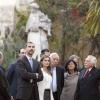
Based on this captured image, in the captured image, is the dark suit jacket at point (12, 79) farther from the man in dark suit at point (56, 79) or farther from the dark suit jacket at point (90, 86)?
the dark suit jacket at point (90, 86)

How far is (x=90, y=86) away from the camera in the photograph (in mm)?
10734

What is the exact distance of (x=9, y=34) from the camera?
2448cm

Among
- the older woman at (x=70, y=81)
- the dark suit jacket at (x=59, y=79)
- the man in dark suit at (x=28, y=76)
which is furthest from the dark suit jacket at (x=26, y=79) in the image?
the older woman at (x=70, y=81)

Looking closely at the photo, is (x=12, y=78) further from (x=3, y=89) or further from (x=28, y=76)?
(x=3, y=89)

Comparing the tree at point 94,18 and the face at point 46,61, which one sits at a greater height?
the tree at point 94,18

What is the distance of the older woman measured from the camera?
11211 mm

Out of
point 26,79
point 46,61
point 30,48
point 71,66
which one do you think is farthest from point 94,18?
point 26,79

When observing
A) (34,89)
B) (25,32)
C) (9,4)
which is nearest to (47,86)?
(34,89)

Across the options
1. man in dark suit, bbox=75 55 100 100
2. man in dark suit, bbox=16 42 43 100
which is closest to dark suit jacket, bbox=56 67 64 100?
man in dark suit, bbox=75 55 100 100

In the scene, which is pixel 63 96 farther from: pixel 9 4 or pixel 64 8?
pixel 9 4

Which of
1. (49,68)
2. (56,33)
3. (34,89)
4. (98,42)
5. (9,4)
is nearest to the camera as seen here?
(34,89)

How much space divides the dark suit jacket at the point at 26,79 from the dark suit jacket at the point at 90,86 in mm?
932

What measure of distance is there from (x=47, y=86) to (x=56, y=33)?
1298 centimetres

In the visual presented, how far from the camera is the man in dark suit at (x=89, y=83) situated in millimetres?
10734
